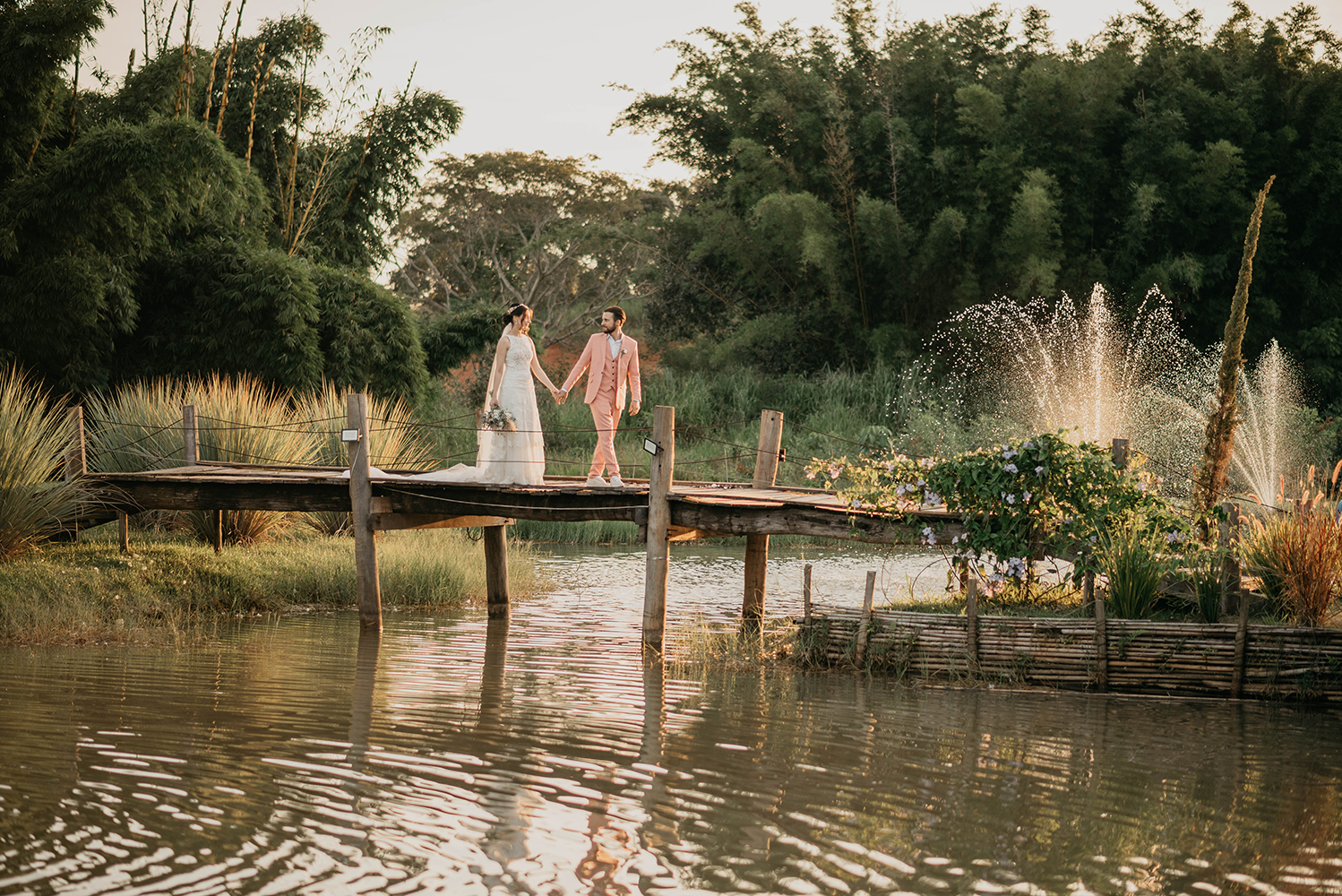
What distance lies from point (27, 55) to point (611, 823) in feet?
42.0

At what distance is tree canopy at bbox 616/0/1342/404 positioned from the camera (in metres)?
23.7

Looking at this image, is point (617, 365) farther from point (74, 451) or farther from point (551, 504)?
point (74, 451)

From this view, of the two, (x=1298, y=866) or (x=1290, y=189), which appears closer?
(x=1298, y=866)

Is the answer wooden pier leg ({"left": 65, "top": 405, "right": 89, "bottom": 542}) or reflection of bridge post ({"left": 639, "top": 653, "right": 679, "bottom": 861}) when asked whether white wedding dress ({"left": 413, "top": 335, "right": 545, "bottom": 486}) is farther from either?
wooden pier leg ({"left": 65, "top": 405, "right": 89, "bottom": 542})

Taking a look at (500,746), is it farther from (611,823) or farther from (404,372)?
(404,372)

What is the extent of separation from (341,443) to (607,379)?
18.6 ft

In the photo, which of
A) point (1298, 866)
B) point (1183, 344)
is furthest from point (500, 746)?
point (1183, 344)

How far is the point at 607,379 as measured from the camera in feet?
37.8

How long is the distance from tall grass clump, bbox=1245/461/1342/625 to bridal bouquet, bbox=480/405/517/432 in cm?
621

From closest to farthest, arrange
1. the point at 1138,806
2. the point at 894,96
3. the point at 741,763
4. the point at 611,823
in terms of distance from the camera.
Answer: the point at 611,823
the point at 1138,806
the point at 741,763
the point at 894,96

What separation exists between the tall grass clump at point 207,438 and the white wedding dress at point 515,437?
3.29 meters

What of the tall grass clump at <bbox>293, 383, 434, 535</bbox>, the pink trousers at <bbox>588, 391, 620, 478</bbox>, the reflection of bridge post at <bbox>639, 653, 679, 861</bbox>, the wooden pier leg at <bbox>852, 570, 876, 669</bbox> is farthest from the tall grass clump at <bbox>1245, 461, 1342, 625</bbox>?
the tall grass clump at <bbox>293, 383, 434, 535</bbox>

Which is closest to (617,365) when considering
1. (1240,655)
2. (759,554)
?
(759,554)

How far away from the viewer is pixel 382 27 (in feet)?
71.7
